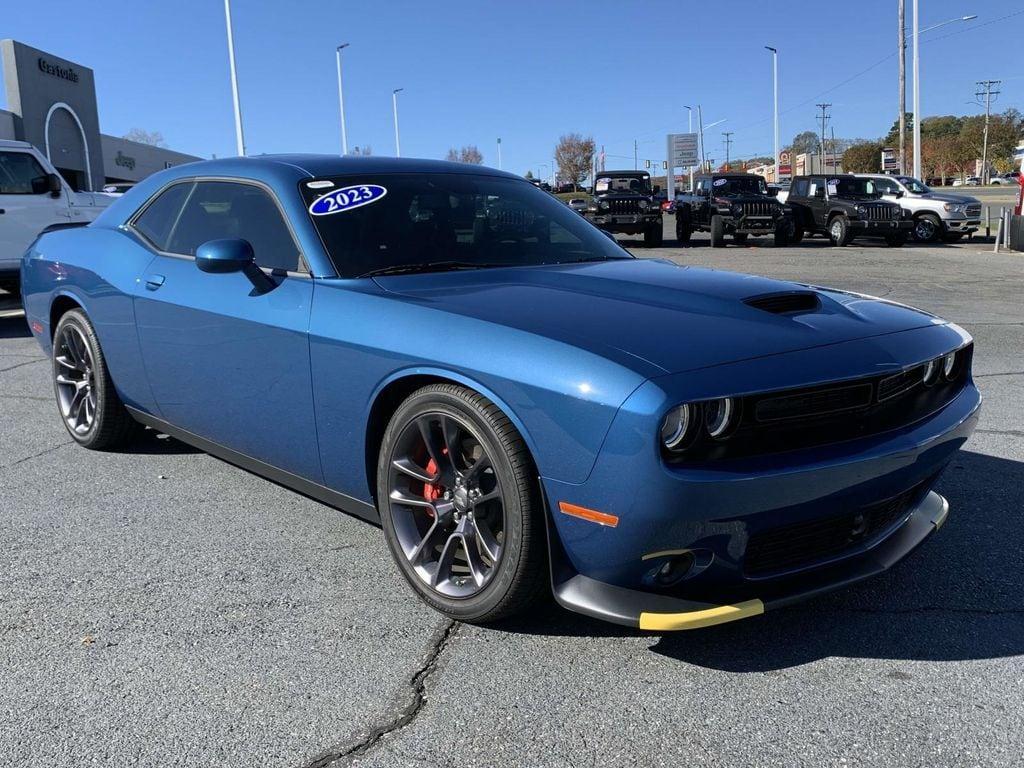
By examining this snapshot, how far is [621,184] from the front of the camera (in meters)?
22.6

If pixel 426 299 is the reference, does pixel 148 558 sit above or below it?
below

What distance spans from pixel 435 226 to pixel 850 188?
20635mm

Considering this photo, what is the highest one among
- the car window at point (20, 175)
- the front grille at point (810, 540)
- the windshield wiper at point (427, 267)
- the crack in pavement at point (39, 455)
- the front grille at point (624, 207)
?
the car window at point (20, 175)

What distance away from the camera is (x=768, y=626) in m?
2.83

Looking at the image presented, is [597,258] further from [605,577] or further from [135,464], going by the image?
[135,464]

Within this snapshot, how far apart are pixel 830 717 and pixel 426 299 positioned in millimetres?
1705

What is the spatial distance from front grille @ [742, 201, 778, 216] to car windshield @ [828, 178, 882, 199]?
1.78m

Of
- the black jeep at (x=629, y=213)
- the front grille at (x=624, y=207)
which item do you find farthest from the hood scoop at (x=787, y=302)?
the front grille at (x=624, y=207)

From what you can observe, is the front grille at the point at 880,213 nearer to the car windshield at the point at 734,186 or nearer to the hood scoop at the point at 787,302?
the car windshield at the point at 734,186

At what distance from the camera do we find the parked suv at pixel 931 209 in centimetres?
2231

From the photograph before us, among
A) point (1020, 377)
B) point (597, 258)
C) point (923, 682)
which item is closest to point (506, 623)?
point (923, 682)

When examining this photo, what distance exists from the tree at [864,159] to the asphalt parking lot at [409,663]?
9227 centimetres

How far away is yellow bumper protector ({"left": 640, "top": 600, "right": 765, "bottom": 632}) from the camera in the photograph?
2377 mm

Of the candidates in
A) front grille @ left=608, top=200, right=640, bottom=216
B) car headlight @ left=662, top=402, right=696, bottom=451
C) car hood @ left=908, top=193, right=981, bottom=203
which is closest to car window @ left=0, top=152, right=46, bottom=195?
car headlight @ left=662, top=402, right=696, bottom=451
